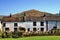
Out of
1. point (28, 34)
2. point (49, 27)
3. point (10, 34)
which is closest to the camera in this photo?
point (10, 34)

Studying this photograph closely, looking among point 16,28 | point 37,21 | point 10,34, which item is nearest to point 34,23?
point 37,21

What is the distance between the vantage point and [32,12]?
110m

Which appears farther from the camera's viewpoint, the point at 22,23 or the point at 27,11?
the point at 27,11

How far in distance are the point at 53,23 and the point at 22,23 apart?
11.1 metres

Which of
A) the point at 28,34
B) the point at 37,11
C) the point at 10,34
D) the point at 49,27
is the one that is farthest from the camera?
the point at 37,11

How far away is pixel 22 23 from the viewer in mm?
80438

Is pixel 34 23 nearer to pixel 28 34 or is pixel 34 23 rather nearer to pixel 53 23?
pixel 53 23

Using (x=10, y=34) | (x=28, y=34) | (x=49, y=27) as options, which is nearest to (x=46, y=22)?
(x=49, y=27)

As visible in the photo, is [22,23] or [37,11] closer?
[22,23]

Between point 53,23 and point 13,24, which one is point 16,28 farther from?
point 53,23

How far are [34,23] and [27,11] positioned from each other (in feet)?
101

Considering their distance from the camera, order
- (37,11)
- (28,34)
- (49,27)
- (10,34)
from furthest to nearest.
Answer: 1. (37,11)
2. (49,27)
3. (28,34)
4. (10,34)

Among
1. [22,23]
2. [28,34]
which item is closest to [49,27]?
[22,23]

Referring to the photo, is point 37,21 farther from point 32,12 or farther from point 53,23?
point 32,12
